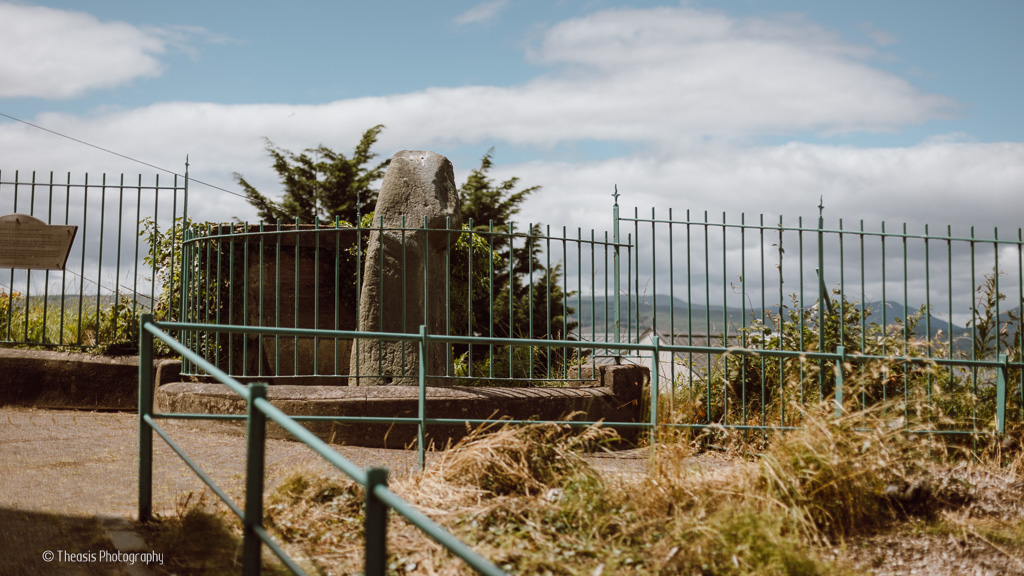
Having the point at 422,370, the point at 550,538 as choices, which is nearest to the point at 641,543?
the point at 550,538

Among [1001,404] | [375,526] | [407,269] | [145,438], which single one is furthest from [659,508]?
[407,269]

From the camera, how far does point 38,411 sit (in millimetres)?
Answer: 8008

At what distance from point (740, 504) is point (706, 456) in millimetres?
2472

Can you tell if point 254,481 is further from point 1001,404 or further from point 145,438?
point 1001,404

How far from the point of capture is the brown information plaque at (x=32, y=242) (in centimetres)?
882

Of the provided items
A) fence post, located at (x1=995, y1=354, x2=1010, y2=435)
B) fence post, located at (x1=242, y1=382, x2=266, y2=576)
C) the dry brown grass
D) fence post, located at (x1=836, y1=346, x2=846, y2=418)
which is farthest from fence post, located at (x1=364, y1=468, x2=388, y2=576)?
fence post, located at (x1=995, y1=354, x2=1010, y2=435)

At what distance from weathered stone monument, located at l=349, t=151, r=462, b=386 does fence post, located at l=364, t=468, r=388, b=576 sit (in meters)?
5.40

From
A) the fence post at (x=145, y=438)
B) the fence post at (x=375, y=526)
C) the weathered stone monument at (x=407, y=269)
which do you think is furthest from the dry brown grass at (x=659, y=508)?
the weathered stone monument at (x=407, y=269)

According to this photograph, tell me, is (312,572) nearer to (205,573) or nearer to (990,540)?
Answer: (205,573)

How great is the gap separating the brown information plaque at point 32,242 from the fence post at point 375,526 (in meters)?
8.32

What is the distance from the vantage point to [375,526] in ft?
6.63

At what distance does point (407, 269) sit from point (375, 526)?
6007 mm

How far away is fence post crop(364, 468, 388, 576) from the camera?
2.00 m

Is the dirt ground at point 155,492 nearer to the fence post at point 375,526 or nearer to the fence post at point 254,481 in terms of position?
the fence post at point 254,481
